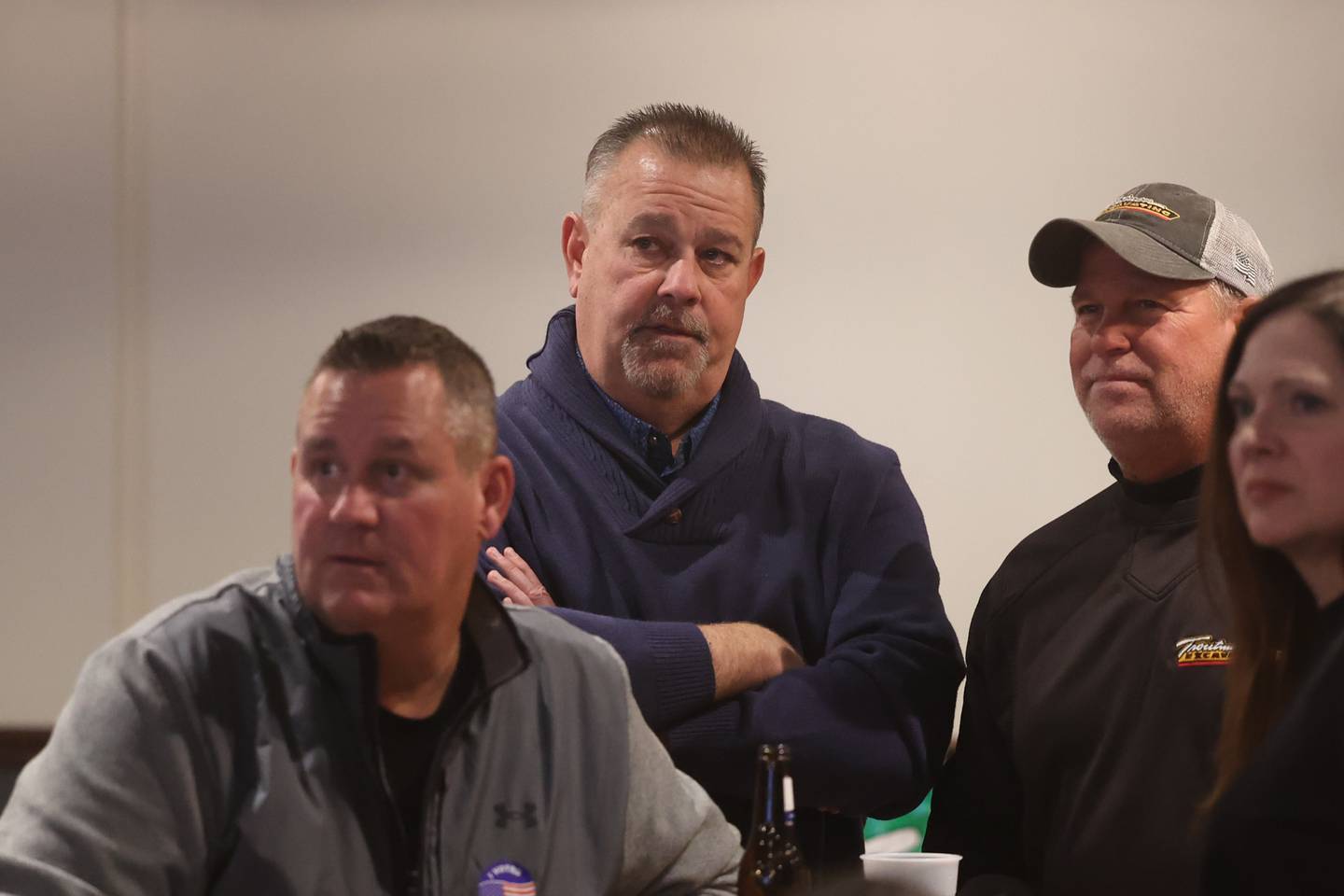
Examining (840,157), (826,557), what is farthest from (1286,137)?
(826,557)

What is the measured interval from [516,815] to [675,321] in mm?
1004

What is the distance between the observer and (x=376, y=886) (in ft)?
4.99

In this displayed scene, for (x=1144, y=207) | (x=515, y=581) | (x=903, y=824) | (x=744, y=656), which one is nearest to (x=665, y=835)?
(x=744, y=656)

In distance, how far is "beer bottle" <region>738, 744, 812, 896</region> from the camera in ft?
5.49

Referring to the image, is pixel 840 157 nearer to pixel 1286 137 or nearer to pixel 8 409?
pixel 1286 137

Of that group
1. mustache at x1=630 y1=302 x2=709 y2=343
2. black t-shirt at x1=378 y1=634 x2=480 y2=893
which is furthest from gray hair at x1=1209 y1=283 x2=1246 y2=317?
black t-shirt at x1=378 y1=634 x2=480 y2=893

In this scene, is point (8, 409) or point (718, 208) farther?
point (8, 409)

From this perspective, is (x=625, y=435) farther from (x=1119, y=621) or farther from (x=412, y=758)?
(x=412, y=758)

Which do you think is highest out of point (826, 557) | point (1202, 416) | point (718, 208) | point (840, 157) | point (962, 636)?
point (840, 157)

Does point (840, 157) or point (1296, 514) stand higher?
point (840, 157)

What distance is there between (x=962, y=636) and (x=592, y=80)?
1.74 meters

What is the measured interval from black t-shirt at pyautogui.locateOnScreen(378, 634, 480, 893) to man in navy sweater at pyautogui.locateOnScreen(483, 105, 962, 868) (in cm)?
53

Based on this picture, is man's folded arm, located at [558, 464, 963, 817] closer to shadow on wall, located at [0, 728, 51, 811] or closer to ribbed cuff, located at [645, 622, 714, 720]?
ribbed cuff, located at [645, 622, 714, 720]

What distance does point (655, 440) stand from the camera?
2.45 metres
